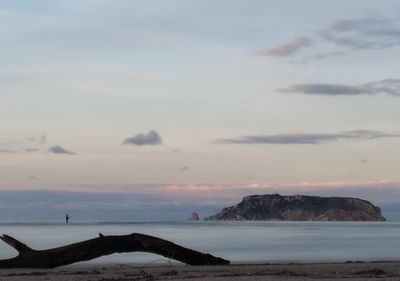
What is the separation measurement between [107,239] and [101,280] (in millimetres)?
4701

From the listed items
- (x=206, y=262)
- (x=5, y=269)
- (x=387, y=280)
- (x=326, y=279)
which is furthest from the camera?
(x=206, y=262)

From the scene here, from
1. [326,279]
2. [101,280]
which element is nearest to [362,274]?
[326,279]

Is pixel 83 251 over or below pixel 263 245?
below

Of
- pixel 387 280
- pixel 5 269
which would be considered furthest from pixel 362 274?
pixel 5 269

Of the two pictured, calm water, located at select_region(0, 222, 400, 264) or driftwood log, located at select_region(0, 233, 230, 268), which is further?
calm water, located at select_region(0, 222, 400, 264)

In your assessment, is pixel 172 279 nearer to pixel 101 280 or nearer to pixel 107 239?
pixel 101 280

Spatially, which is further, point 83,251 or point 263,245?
point 263,245

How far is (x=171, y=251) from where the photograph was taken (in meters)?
20.9

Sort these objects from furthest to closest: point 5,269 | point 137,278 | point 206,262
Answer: point 206,262 < point 5,269 < point 137,278

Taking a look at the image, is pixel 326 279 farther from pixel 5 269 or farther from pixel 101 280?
pixel 5 269

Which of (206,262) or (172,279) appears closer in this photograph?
(172,279)

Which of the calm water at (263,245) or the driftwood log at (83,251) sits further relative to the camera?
the calm water at (263,245)

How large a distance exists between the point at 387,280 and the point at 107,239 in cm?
899

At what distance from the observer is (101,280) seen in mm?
15938
